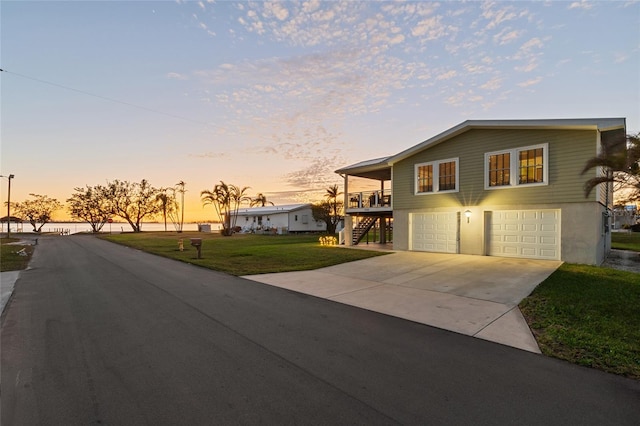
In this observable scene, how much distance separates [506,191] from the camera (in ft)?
43.7

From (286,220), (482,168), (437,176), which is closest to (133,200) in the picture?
(286,220)

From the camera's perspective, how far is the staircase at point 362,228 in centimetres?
2108

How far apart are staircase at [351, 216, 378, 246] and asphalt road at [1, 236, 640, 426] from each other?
15031mm

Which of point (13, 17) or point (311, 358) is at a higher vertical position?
point (13, 17)

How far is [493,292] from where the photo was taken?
755 centimetres

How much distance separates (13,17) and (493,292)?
16982 millimetres

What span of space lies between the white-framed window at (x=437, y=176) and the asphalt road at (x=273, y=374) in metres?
11.3

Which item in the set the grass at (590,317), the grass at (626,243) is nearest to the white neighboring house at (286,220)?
the grass at (590,317)

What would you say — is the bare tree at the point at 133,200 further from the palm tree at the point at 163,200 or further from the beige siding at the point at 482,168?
the beige siding at the point at 482,168

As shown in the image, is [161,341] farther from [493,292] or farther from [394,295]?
[493,292]

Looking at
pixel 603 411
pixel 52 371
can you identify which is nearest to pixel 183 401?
pixel 52 371

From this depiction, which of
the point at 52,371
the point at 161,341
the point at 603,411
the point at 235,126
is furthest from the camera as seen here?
the point at 235,126

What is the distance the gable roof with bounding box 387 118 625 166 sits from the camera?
10711 mm

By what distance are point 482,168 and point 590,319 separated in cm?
990
